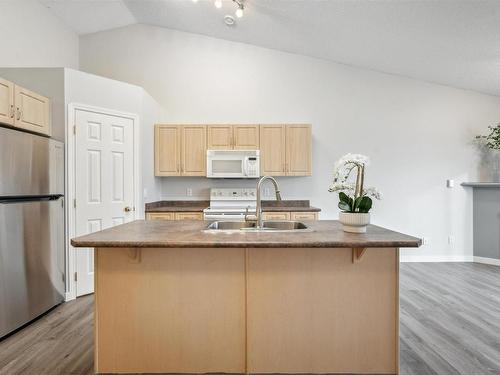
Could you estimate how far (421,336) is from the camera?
2.17 meters

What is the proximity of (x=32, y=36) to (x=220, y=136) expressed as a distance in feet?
8.53

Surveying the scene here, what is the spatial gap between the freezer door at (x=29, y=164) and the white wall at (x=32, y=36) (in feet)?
4.29

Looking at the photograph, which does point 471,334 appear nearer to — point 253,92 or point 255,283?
point 255,283

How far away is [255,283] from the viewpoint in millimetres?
1644

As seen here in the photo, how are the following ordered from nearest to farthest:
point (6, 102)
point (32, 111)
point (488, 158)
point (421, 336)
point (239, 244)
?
point (239, 244) < point (421, 336) < point (6, 102) < point (32, 111) < point (488, 158)

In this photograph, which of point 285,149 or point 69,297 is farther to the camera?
point 285,149

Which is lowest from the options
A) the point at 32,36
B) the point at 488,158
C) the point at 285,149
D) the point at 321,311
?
the point at 321,311

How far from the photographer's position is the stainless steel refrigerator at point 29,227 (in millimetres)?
2195

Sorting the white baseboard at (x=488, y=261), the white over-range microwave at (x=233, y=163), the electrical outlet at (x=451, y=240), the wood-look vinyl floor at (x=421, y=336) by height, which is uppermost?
the white over-range microwave at (x=233, y=163)

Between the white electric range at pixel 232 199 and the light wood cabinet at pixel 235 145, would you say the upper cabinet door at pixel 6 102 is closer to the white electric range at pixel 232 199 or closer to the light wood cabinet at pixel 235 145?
the light wood cabinet at pixel 235 145

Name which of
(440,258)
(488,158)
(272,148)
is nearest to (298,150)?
(272,148)

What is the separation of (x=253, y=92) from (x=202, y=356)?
146 inches

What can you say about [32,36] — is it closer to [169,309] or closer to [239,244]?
[169,309]

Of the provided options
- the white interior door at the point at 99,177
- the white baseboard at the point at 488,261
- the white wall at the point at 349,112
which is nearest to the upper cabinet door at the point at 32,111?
the white interior door at the point at 99,177
